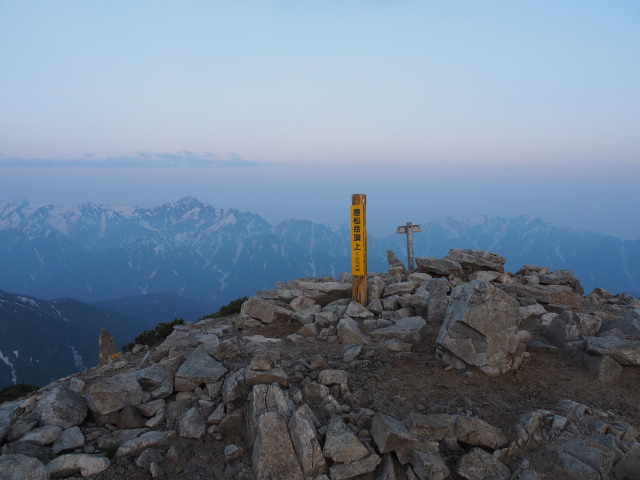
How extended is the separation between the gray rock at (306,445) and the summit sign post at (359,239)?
6.94 m

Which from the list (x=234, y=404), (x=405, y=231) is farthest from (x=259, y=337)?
(x=405, y=231)

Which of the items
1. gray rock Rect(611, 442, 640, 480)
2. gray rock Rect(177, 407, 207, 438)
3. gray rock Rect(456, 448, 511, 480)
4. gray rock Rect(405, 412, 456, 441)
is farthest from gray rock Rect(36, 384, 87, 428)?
gray rock Rect(611, 442, 640, 480)

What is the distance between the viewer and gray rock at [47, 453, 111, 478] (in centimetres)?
631

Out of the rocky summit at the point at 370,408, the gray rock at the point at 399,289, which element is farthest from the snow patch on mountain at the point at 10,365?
the gray rock at the point at 399,289

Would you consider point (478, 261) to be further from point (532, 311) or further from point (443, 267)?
point (532, 311)

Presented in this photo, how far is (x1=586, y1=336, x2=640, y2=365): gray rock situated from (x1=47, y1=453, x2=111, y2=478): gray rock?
30.7 ft

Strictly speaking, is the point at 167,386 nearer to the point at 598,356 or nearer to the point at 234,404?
the point at 234,404

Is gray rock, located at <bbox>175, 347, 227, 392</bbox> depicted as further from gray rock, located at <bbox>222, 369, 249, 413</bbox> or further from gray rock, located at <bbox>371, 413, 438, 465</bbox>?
gray rock, located at <bbox>371, 413, 438, 465</bbox>

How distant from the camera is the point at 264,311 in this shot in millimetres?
13422

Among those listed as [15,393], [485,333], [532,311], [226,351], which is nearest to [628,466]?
[485,333]

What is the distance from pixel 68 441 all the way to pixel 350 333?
20.8 feet

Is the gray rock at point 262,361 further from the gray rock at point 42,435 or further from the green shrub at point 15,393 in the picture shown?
the green shrub at point 15,393

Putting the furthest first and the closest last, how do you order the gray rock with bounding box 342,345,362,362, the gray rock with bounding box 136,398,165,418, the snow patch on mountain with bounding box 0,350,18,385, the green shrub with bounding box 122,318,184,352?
the snow patch on mountain with bounding box 0,350,18,385 → the green shrub with bounding box 122,318,184,352 → the gray rock with bounding box 342,345,362,362 → the gray rock with bounding box 136,398,165,418

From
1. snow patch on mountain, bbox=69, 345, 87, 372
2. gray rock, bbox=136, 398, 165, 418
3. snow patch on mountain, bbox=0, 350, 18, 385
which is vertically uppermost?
gray rock, bbox=136, 398, 165, 418
